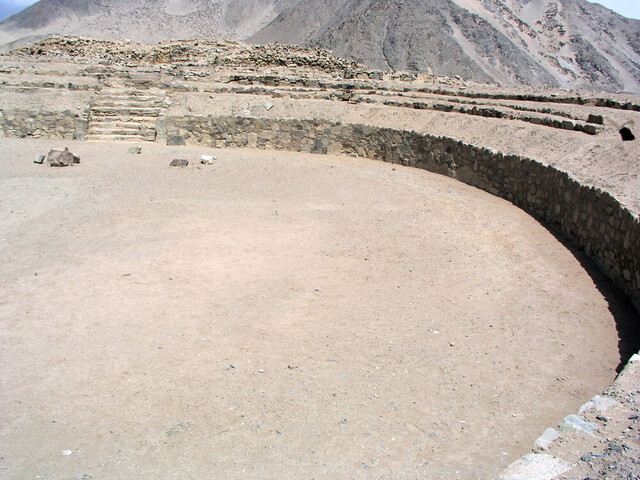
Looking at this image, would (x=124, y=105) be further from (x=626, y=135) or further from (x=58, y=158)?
(x=626, y=135)

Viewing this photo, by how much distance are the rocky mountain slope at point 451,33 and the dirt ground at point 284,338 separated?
1197 inches

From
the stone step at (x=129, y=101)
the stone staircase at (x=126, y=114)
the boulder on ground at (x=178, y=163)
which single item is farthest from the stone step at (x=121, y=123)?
the boulder on ground at (x=178, y=163)

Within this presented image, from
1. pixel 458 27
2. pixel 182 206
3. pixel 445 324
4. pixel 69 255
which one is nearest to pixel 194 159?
pixel 182 206

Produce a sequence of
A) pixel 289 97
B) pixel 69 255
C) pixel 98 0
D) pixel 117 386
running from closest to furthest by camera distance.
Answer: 1. pixel 117 386
2. pixel 69 255
3. pixel 289 97
4. pixel 98 0

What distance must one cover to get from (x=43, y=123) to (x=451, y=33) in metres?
32.1

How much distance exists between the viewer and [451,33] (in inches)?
1601

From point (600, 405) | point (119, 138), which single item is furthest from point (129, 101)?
point (600, 405)

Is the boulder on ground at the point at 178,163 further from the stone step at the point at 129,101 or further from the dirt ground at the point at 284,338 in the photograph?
the stone step at the point at 129,101

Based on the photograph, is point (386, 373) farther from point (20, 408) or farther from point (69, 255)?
point (69, 255)

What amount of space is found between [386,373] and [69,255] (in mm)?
Result: 4606

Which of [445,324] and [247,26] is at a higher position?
[247,26]

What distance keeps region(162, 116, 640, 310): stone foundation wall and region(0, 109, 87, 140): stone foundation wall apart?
250 cm

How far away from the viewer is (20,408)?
429 centimetres

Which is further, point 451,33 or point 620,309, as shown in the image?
point 451,33
